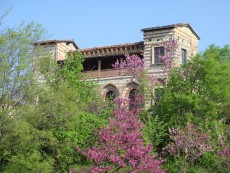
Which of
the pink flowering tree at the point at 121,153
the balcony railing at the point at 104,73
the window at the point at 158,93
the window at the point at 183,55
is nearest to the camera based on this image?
the pink flowering tree at the point at 121,153

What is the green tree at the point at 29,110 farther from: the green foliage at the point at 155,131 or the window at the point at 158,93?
the window at the point at 158,93

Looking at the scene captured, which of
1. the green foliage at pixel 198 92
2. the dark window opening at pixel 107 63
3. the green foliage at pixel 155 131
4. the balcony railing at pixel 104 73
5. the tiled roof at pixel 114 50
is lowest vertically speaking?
the green foliage at pixel 155 131

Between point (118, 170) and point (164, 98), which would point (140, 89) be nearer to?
point (164, 98)

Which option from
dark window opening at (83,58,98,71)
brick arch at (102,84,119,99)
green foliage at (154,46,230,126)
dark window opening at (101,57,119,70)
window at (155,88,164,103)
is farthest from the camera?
dark window opening at (83,58,98,71)

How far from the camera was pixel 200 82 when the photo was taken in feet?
92.6

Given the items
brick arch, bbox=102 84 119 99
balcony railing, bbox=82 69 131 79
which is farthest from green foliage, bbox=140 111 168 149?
balcony railing, bbox=82 69 131 79

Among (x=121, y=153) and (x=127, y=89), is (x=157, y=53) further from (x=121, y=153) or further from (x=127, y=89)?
(x=121, y=153)

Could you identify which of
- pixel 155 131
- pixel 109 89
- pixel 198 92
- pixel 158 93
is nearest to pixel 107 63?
pixel 109 89

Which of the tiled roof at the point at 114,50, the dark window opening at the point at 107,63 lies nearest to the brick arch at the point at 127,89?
the tiled roof at the point at 114,50

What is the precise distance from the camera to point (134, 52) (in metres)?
35.9

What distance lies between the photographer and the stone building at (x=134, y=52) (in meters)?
35.1

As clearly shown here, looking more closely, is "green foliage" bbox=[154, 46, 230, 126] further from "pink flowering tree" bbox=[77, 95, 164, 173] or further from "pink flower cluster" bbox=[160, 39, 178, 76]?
"pink flowering tree" bbox=[77, 95, 164, 173]

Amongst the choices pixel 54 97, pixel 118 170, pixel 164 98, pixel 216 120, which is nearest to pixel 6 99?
pixel 54 97

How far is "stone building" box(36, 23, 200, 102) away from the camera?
1382 inches
